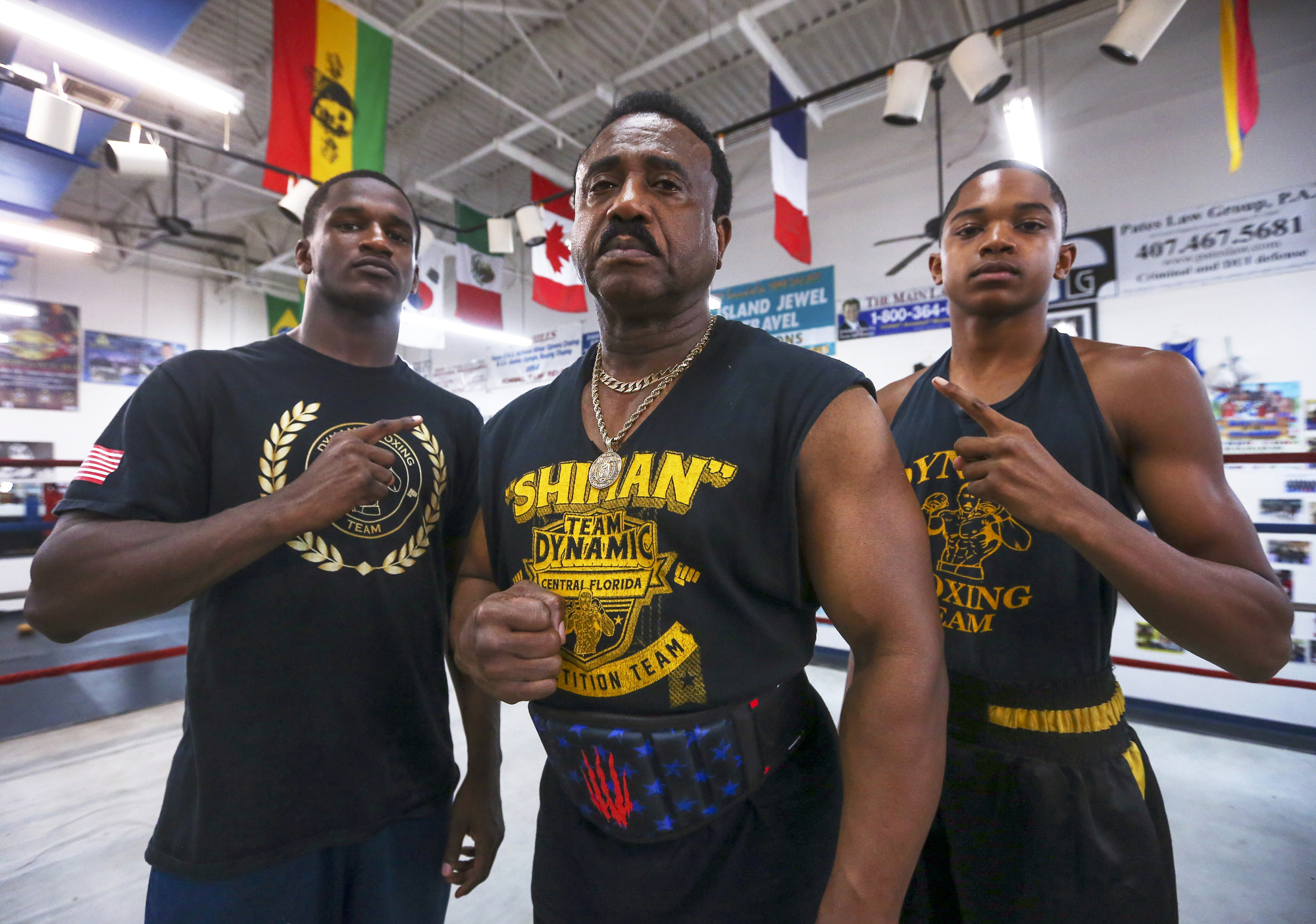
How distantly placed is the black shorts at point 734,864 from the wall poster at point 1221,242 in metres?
4.43

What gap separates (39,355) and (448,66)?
7.23 metres

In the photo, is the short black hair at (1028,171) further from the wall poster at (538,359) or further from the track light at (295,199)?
the wall poster at (538,359)

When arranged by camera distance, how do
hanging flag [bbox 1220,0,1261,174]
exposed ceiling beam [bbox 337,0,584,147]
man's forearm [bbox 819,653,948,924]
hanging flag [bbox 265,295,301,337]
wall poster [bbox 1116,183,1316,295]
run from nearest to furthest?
1. man's forearm [bbox 819,653,948,924]
2. hanging flag [bbox 1220,0,1261,174]
3. wall poster [bbox 1116,183,1316,295]
4. exposed ceiling beam [bbox 337,0,584,147]
5. hanging flag [bbox 265,295,301,337]

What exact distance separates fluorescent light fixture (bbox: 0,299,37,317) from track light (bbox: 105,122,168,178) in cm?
569

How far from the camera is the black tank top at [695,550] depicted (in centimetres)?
79

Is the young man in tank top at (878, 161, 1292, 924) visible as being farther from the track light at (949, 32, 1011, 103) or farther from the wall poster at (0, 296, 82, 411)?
the wall poster at (0, 296, 82, 411)

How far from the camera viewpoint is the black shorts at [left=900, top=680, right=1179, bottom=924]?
96cm

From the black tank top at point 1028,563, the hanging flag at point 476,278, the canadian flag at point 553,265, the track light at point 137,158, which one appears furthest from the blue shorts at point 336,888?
the hanging flag at point 476,278

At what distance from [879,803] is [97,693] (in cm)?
499

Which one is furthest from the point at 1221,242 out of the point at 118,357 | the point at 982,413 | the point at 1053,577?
the point at 118,357

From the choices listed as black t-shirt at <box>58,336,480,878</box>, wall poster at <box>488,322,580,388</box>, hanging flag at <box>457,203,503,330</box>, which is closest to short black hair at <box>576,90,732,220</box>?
black t-shirt at <box>58,336,480,878</box>

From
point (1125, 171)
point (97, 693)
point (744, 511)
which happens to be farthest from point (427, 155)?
point (744, 511)

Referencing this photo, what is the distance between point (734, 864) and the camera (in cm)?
79

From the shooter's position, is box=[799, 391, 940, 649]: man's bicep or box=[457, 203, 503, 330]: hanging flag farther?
box=[457, 203, 503, 330]: hanging flag
